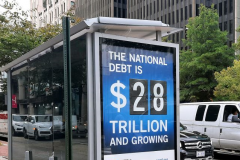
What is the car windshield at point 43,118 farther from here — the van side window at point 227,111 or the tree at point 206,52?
the tree at point 206,52

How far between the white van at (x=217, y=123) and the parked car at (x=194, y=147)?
7.23ft

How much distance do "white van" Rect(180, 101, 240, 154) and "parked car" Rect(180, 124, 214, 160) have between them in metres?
2.20

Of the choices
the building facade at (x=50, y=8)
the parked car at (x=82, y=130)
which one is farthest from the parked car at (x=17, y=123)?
the building facade at (x=50, y=8)

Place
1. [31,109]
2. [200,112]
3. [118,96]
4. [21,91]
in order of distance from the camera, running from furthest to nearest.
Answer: [200,112] < [21,91] < [31,109] < [118,96]

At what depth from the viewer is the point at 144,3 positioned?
205ft

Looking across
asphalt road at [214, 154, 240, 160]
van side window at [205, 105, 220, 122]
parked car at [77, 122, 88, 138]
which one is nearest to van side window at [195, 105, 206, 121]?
van side window at [205, 105, 220, 122]

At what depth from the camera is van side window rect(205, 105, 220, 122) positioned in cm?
1312

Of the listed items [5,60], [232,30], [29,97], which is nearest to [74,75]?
[29,97]

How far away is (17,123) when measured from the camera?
8828 mm

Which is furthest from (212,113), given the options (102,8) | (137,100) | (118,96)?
(102,8)

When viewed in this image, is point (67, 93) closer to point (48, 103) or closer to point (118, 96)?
point (118, 96)

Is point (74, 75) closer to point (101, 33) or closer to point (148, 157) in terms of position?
point (101, 33)

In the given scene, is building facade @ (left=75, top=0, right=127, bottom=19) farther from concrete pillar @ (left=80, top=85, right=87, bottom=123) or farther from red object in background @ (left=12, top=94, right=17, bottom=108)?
concrete pillar @ (left=80, top=85, right=87, bottom=123)

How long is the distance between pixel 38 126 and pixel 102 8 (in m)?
66.9
